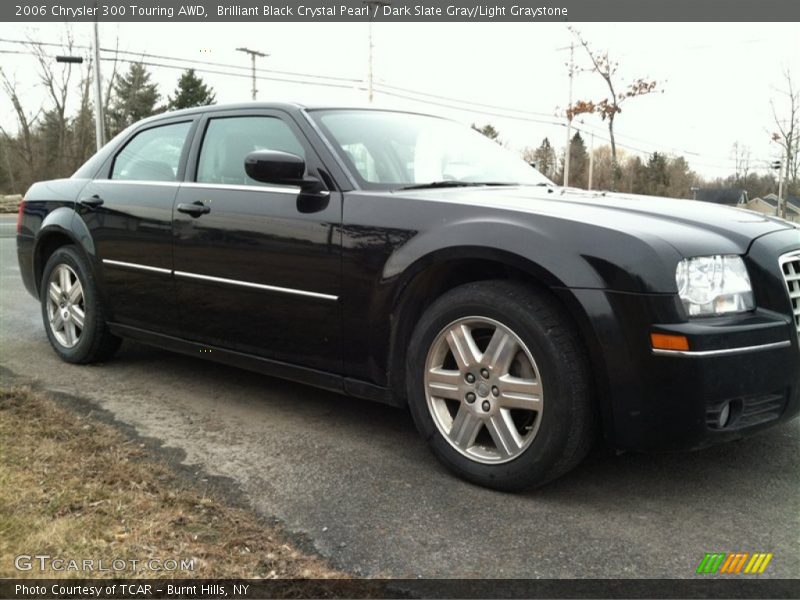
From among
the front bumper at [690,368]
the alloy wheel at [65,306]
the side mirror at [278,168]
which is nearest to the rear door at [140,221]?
the alloy wheel at [65,306]

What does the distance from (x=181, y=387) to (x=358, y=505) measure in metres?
2.06

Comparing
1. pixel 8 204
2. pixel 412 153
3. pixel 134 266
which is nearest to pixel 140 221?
pixel 134 266

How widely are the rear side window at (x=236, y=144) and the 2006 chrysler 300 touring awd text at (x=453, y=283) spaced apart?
1cm

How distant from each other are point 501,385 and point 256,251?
147 centimetres

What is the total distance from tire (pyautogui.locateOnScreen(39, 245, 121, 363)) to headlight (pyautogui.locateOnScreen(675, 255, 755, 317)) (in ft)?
12.0

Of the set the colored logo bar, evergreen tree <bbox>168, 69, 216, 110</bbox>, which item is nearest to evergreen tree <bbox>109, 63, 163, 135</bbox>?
evergreen tree <bbox>168, 69, 216, 110</bbox>

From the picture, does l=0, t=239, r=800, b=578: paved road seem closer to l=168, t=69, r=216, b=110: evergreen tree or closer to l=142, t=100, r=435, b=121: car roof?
l=142, t=100, r=435, b=121: car roof

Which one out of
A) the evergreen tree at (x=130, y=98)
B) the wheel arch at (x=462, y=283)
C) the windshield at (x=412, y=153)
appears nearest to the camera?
the wheel arch at (x=462, y=283)

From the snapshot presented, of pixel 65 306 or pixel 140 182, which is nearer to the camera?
pixel 140 182

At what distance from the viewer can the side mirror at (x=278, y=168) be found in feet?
11.0

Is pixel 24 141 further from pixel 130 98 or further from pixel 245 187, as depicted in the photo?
pixel 245 187

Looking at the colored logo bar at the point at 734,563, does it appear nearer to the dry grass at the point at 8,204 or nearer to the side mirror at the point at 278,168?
the side mirror at the point at 278,168

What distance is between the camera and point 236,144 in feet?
13.2

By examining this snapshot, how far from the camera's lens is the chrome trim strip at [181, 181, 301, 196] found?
11.7 feet
